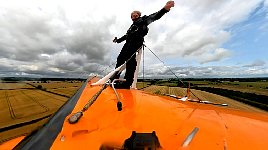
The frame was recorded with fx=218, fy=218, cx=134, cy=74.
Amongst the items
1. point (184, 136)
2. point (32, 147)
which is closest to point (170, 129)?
point (184, 136)

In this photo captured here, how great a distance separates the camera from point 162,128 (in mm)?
1990

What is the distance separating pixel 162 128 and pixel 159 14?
312cm

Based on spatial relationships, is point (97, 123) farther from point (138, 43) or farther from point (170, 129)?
point (138, 43)

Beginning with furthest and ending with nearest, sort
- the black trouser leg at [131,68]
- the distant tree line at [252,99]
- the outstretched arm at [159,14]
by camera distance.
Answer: the distant tree line at [252,99]
the black trouser leg at [131,68]
the outstretched arm at [159,14]

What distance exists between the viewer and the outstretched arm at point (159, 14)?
4.32 meters

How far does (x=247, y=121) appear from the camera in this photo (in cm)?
229

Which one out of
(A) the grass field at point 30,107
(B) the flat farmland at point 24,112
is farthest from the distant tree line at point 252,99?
(B) the flat farmland at point 24,112

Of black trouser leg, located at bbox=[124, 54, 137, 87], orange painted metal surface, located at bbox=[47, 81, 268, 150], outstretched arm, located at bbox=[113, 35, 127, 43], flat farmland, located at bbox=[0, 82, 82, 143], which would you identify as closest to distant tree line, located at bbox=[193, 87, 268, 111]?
flat farmland, located at bbox=[0, 82, 82, 143]

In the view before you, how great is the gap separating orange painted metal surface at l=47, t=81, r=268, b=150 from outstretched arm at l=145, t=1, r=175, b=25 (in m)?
2.53

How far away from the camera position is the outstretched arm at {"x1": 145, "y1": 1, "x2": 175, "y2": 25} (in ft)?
14.2

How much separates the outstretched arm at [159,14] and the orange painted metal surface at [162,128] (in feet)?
8.30

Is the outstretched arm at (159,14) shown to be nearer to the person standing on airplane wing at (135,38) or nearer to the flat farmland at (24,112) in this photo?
the person standing on airplane wing at (135,38)

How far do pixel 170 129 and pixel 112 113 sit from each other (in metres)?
0.63

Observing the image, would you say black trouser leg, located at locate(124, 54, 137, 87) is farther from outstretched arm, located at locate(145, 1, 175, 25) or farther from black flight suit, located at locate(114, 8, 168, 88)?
outstretched arm, located at locate(145, 1, 175, 25)
